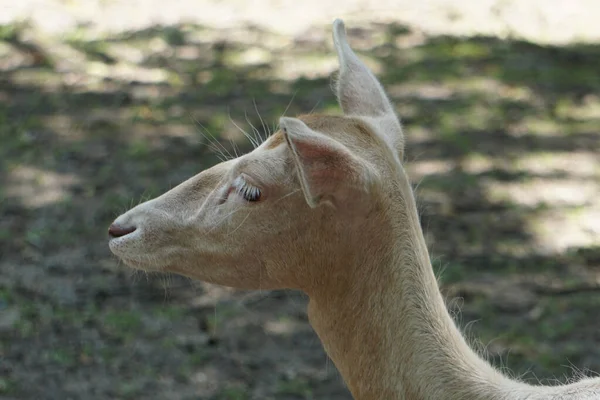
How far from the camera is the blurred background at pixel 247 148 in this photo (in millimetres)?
5188

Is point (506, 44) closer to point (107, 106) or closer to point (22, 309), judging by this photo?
point (107, 106)

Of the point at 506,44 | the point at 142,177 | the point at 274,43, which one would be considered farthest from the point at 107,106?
the point at 506,44

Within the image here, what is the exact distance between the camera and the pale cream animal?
295 centimetres

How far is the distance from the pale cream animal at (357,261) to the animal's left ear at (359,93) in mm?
180

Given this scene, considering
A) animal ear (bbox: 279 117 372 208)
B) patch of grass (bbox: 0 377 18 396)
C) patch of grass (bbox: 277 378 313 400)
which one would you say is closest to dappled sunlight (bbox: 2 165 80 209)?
patch of grass (bbox: 0 377 18 396)

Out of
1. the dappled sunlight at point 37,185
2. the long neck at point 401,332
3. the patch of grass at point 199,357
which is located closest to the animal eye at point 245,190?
the long neck at point 401,332

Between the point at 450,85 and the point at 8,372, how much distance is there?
437 centimetres

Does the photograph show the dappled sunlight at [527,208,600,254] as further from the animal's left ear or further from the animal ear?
the animal ear

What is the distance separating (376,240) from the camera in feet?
9.82

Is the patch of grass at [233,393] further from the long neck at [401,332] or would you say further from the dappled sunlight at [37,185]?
the dappled sunlight at [37,185]

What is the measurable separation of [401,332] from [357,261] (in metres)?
0.28

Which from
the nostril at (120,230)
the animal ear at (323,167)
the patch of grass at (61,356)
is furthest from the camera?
the patch of grass at (61,356)

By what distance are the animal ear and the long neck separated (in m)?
0.25

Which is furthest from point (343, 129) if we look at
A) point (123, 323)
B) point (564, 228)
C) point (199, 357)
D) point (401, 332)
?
point (564, 228)
